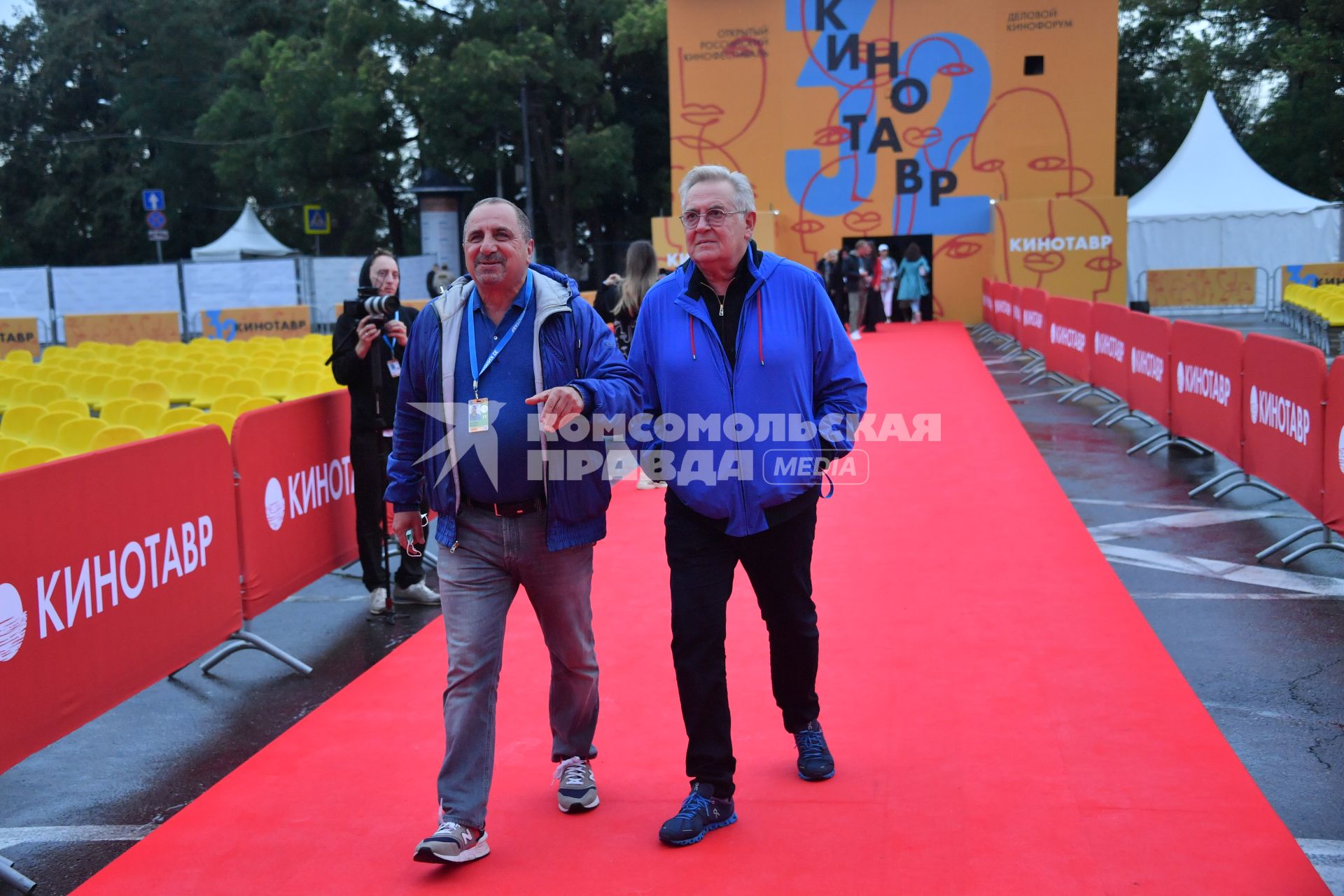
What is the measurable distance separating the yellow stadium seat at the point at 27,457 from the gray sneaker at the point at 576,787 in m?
3.78

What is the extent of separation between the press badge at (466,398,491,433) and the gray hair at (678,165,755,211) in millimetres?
911

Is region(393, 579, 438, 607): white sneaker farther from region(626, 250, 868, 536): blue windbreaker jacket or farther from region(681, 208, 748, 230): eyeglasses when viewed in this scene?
region(681, 208, 748, 230): eyeglasses

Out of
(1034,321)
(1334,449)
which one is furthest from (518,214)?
(1034,321)

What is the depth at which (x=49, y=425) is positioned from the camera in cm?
893

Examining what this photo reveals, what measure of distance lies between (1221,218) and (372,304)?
30848 millimetres

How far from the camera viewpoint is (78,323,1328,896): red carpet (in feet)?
11.8

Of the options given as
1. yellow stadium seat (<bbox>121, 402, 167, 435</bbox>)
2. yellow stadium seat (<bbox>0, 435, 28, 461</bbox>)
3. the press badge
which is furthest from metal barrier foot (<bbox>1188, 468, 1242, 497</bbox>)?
yellow stadium seat (<bbox>0, 435, 28, 461</bbox>)

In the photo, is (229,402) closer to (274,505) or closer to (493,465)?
(274,505)

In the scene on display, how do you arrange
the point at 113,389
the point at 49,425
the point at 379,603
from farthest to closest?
the point at 113,389 < the point at 49,425 < the point at 379,603

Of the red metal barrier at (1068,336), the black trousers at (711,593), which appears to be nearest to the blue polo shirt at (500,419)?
the black trousers at (711,593)

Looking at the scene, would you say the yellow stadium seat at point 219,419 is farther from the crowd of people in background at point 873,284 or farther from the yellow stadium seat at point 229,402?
the crowd of people in background at point 873,284

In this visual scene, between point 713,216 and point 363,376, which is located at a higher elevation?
point 713,216

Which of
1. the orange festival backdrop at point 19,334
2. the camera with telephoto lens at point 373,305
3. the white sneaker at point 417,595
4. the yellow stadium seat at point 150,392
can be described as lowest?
the white sneaker at point 417,595

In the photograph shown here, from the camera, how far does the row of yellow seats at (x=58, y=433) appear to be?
6.52 m
